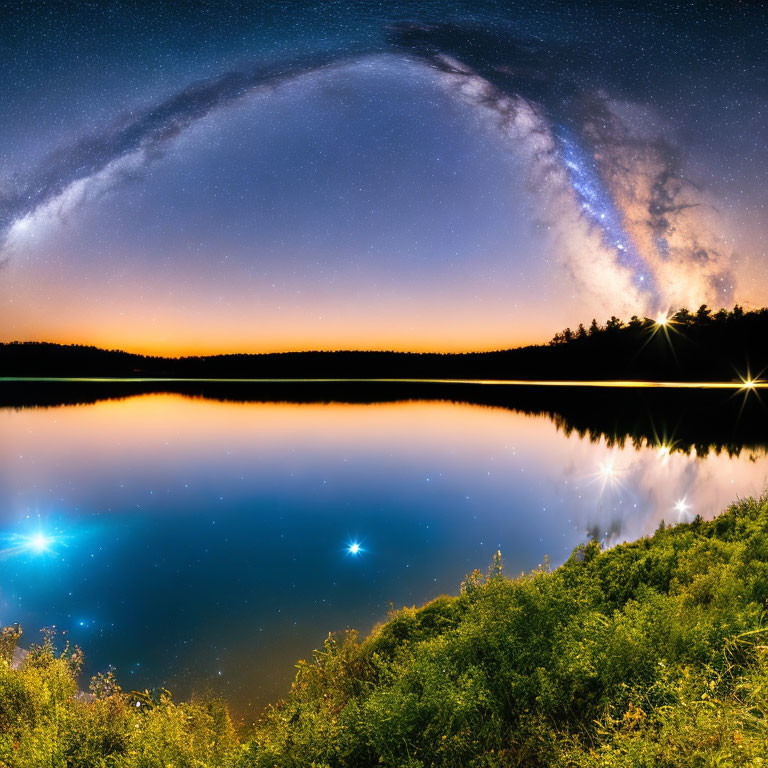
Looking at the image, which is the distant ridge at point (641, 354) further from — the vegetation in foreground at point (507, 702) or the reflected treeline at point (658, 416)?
the vegetation in foreground at point (507, 702)

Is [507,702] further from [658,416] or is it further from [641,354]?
[641,354]

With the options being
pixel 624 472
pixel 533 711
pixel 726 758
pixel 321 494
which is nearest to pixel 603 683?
pixel 533 711

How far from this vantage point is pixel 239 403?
10925 centimetres

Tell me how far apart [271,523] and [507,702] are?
907 inches

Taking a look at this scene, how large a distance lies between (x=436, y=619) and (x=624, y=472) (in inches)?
1429

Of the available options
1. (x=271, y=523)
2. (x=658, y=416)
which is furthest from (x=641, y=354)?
(x=271, y=523)

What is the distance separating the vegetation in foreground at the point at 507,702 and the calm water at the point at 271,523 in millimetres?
3729

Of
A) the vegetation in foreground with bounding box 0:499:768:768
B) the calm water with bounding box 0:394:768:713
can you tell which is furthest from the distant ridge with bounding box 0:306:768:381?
the vegetation in foreground with bounding box 0:499:768:768

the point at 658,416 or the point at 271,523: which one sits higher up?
the point at 658,416

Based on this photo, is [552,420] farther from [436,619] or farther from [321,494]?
[436,619]

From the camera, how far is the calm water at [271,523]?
16.9m

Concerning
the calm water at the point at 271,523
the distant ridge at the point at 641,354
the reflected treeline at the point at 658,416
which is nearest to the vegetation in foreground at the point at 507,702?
the calm water at the point at 271,523

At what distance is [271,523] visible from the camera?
29.5 m

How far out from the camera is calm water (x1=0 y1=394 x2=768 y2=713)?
1694 cm
